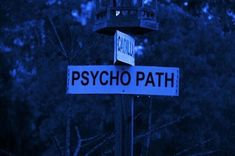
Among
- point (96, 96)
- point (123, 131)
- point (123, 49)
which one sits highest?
point (123, 49)

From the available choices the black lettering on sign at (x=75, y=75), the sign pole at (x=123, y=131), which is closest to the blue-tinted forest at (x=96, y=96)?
the black lettering on sign at (x=75, y=75)

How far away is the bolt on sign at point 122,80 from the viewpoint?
4320 millimetres

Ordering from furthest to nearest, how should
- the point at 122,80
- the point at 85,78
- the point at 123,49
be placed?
the point at 85,78
the point at 122,80
the point at 123,49

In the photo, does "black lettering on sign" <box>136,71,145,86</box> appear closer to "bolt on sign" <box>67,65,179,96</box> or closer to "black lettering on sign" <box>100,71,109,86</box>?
"bolt on sign" <box>67,65,179,96</box>

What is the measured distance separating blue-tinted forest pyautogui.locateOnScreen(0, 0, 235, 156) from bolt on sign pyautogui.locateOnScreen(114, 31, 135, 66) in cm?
611

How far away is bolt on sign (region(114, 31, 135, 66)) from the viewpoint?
4043mm

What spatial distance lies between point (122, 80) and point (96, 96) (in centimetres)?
776

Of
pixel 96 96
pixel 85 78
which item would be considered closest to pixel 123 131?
pixel 85 78

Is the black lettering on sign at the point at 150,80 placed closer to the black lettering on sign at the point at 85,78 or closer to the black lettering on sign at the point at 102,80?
the black lettering on sign at the point at 102,80

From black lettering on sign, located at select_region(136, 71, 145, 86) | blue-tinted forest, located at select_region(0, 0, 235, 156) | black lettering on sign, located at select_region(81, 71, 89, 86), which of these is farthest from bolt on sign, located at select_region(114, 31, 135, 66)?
blue-tinted forest, located at select_region(0, 0, 235, 156)

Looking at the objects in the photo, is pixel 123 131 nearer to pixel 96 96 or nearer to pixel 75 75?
pixel 75 75

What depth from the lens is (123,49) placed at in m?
4.15

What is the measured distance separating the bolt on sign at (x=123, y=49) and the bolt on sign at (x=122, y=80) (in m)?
0.10

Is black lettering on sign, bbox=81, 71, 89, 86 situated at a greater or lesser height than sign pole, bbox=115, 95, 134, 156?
greater
